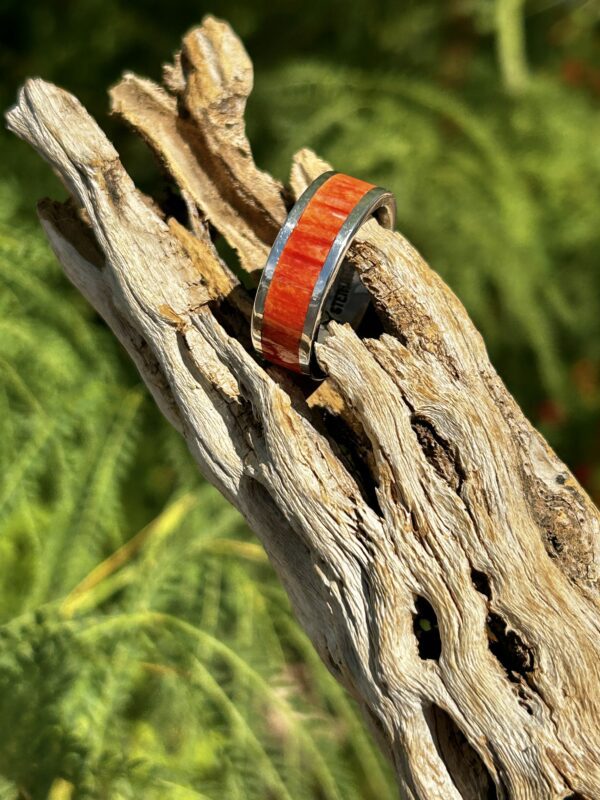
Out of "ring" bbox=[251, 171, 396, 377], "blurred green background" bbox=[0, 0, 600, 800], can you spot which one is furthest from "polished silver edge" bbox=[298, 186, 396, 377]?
"blurred green background" bbox=[0, 0, 600, 800]

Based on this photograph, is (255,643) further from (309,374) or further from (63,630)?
(309,374)

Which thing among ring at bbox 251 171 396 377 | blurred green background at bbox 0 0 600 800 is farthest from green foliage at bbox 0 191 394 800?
ring at bbox 251 171 396 377

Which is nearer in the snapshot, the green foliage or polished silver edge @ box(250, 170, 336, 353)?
polished silver edge @ box(250, 170, 336, 353)

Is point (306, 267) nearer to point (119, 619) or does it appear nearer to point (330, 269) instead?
point (330, 269)

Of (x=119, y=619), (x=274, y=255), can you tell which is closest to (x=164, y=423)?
(x=119, y=619)

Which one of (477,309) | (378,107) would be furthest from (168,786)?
(378,107)

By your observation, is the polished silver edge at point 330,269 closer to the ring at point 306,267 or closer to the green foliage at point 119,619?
the ring at point 306,267

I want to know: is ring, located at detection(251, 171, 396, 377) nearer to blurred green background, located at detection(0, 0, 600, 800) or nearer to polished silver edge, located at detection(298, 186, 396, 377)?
polished silver edge, located at detection(298, 186, 396, 377)
